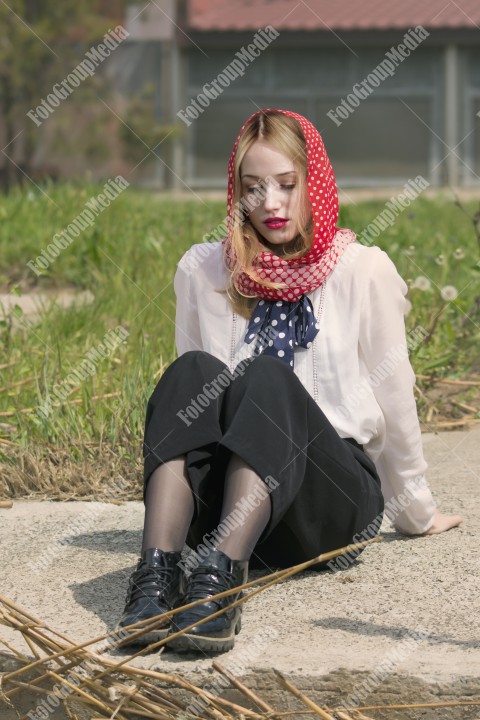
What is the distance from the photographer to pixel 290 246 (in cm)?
295

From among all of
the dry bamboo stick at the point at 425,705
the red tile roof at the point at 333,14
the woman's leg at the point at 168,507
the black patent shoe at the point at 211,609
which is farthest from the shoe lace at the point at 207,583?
the red tile roof at the point at 333,14

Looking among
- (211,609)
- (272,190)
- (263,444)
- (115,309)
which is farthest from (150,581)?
(115,309)

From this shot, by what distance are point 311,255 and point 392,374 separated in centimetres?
34

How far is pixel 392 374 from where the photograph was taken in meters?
2.84

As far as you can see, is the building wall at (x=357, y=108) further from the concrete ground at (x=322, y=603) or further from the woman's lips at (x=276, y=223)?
the woman's lips at (x=276, y=223)

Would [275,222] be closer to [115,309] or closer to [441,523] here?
[441,523]

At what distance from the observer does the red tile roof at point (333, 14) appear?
1828 cm

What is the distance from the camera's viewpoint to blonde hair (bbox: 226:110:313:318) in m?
2.87

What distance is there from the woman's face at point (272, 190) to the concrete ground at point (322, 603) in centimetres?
83

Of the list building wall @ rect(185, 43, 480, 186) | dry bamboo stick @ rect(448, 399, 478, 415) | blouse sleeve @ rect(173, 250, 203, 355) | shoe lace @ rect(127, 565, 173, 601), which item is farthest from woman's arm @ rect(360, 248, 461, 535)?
building wall @ rect(185, 43, 480, 186)

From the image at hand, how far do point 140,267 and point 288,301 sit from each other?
3.17 metres

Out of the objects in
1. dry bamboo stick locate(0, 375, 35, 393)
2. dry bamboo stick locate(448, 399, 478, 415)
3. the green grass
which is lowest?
dry bamboo stick locate(448, 399, 478, 415)

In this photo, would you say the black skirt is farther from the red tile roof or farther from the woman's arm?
the red tile roof

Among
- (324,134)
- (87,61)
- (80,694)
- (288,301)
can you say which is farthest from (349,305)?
(324,134)
